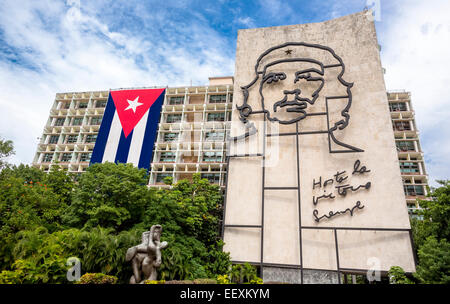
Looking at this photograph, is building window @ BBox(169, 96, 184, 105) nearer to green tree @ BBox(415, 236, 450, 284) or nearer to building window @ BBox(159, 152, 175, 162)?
building window @ BBox(159, 152, 175, 162)

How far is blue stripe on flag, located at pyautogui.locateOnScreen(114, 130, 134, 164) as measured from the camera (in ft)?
114

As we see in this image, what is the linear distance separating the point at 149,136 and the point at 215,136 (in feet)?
30.9

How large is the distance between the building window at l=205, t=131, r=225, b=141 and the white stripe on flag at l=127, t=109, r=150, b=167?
29.8 feet

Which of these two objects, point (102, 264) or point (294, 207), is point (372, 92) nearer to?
point (294, 207)

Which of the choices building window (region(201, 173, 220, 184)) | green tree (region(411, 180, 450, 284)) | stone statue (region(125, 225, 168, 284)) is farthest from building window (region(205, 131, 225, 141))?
stone statue (region(125, 225, 168, 284))

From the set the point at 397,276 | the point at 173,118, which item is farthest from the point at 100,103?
the point at 397,276

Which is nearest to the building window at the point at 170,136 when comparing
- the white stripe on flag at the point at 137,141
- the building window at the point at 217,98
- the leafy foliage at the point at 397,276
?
the white stripe on flag at the point at 137,141

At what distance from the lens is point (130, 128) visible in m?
36.2

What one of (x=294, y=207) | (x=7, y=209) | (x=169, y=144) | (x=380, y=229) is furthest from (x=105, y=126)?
(x=380, y=229)

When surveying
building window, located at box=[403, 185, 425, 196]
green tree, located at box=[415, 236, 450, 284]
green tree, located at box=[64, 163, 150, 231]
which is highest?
building window, located at box=[403, 185, 425, 196]

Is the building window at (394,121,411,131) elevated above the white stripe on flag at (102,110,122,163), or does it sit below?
above

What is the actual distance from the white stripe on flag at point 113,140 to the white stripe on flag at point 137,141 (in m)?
2.32

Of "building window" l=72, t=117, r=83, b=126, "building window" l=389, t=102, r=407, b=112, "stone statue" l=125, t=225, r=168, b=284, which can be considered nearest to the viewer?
"stone statue" l=125, t=225, r=168, b=284

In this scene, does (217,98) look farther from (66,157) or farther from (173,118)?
(66,157)
